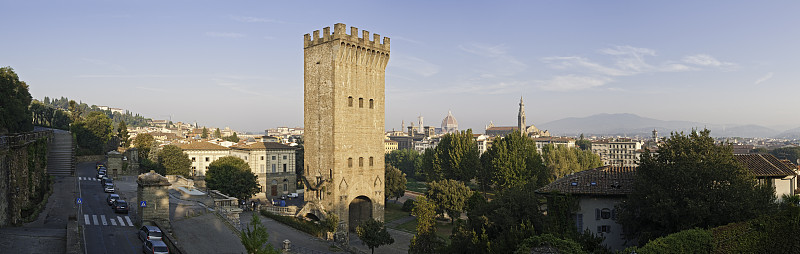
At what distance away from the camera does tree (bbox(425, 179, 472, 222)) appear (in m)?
50.2

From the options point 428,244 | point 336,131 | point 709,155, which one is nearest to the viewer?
point 709,155

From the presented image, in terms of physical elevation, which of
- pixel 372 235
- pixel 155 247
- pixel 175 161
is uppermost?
pixel 175 161

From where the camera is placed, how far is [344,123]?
139 ft

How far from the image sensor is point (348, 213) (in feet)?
140

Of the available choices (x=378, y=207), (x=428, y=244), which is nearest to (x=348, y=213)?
(x=378, y=207)

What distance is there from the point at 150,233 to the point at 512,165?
45915 mm

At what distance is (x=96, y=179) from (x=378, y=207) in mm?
32615

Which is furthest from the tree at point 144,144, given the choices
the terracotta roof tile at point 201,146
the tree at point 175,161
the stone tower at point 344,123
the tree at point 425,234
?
the tree at point 425,234

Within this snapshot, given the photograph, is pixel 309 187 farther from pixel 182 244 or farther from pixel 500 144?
pixel 500 144

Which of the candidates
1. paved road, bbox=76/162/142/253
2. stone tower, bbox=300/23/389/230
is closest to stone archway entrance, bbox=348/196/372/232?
stone tower, bbox=300/23/389/230

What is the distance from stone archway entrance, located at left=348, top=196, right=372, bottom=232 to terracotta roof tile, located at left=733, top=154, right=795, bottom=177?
29.1 metres

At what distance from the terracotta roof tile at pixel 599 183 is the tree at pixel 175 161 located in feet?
168

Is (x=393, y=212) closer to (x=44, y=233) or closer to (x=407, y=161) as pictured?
→ (x=44, y=233)

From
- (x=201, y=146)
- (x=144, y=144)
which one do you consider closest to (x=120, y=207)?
(x=201, y=146)
